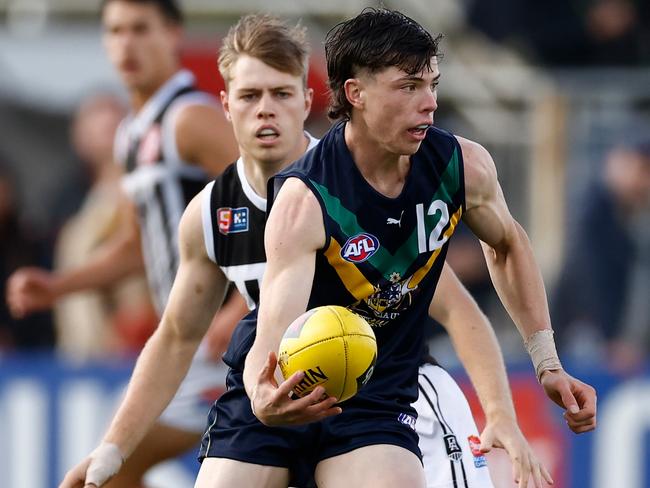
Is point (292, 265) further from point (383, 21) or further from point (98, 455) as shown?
point (98, 455)

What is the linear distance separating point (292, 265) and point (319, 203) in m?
0.24

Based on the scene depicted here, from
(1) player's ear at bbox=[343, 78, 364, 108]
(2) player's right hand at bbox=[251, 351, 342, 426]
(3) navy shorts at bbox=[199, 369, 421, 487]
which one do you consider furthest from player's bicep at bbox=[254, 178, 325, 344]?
(3) navy shorts at bbox=[199, 369, 421, 487]

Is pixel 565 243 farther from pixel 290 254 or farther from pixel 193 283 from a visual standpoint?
pixel 290 254

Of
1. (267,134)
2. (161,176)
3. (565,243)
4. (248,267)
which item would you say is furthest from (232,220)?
(565,243)

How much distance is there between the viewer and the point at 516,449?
522cm

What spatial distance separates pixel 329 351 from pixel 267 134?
138 centimetres

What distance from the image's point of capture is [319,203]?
15.9 feet

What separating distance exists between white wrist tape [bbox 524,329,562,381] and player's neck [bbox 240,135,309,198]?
1139 mm

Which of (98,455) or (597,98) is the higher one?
(597,98)

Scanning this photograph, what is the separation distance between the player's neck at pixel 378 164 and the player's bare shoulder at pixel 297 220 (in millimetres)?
259

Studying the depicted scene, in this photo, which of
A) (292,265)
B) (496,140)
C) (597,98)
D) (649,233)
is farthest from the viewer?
(496,140)

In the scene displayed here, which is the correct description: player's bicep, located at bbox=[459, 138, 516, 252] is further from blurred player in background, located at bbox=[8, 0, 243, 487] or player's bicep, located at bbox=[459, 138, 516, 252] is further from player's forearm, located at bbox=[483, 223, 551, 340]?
blurred player in background, located at bbox=[8, 0, 243, 487]

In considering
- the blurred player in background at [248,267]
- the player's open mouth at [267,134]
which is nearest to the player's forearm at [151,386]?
the blurred player in background at [248,267]

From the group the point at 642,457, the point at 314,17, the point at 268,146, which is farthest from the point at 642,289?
the point at 268,146
